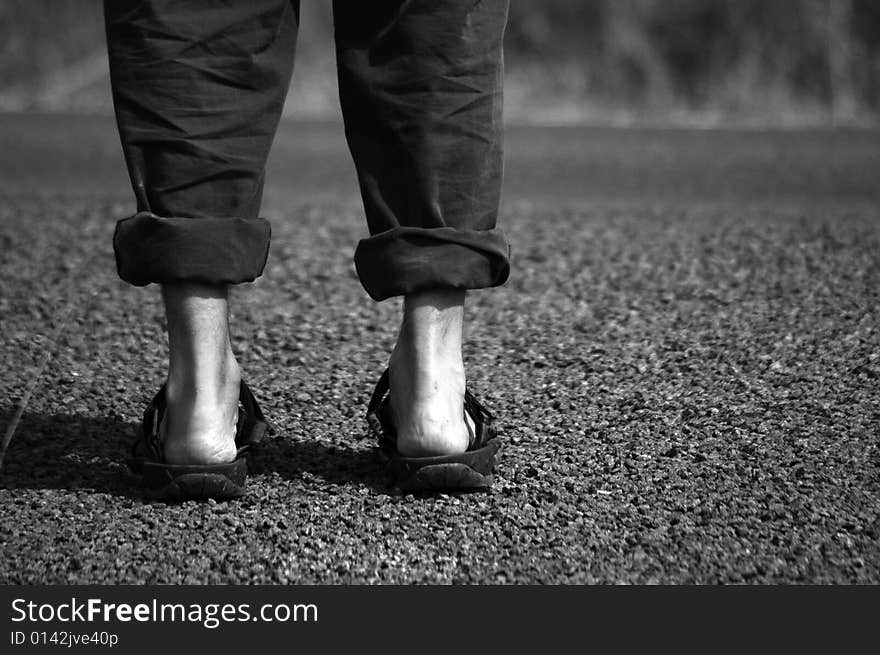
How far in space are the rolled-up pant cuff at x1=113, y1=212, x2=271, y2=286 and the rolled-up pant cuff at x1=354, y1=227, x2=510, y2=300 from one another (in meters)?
0.19

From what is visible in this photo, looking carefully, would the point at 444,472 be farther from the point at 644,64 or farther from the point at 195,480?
the point at 644,64

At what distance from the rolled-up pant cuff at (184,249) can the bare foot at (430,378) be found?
0.27 m

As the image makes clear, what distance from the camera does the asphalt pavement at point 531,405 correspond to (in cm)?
179

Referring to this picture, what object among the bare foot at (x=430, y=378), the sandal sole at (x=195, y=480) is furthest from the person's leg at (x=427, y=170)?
the sandal sole at (x=195, y=480)

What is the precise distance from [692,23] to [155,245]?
7311 millimetres

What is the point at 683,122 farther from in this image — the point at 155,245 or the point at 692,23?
the point at 155,245

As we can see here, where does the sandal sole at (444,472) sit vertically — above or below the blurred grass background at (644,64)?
below

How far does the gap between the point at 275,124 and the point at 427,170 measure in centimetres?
25

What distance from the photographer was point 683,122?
303 inches

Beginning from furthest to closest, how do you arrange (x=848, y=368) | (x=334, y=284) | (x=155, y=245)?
(x=334, y=284) < (x=848, y=368) < (x=155, y=245)

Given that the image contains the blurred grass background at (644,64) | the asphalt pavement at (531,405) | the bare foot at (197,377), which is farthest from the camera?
the blurred grass background at (644,64)

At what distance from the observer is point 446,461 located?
1969 millimetres

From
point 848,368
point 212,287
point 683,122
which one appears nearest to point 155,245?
point 212,287

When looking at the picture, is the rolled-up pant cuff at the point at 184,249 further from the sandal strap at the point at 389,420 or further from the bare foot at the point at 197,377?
the sandal strap at the point at 389,420
